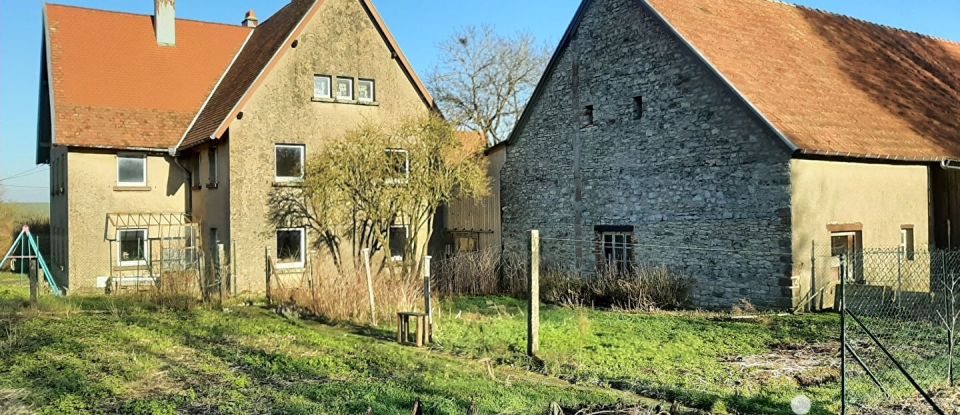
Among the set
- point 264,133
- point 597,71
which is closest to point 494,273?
point 597,71

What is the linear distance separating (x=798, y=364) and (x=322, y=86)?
52.4 feet

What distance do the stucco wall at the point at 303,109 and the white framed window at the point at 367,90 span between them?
14cm

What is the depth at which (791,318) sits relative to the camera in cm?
1454

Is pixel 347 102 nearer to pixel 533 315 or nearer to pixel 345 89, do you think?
pixel 345 89

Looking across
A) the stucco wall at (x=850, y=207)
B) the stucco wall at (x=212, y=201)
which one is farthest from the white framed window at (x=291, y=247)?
the stucco wall at (x=850, y=207)

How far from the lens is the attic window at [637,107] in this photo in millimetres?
18797

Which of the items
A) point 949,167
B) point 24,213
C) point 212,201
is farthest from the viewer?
point 24,213

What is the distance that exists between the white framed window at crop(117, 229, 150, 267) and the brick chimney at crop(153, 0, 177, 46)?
22.9 feet

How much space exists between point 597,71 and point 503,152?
182 inches

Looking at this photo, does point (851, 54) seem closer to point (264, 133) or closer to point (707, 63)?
point (707, 63)

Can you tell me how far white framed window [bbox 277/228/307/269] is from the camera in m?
21.2

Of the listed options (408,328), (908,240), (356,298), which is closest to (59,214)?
(356,298)

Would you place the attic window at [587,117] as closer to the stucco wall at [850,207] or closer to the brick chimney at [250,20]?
the stucco wall at [850,207]

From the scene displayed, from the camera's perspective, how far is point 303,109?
21.6m
